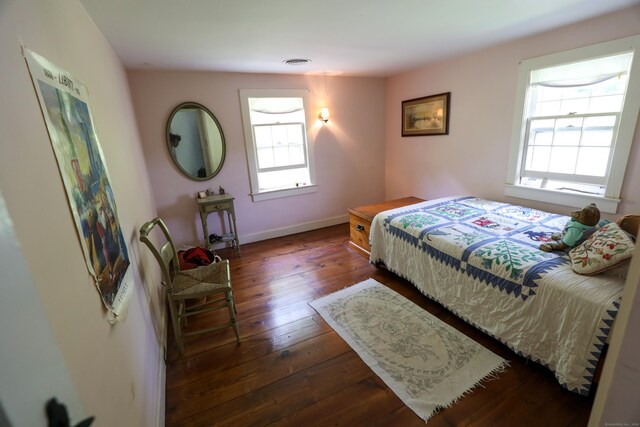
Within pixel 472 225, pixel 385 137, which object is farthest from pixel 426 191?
pixel 472 225

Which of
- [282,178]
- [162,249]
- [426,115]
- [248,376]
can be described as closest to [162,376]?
[248,376]

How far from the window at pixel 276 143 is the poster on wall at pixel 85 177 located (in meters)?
2.40

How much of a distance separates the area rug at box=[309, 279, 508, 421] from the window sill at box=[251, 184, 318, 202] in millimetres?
1843

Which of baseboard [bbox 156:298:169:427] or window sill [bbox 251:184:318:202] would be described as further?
window sill [bbox 251:184:318:202]

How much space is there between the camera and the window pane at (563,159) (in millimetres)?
2500

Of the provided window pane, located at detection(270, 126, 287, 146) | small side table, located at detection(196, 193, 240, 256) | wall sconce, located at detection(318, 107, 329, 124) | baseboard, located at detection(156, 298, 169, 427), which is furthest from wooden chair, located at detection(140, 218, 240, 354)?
wall sconce, located at detection(318, 107, 329, 124)

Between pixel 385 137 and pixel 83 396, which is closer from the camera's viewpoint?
pixel 83 396

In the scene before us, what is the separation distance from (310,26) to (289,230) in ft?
8.86

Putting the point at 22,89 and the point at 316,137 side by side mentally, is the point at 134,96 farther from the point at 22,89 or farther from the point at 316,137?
the point at 22,89

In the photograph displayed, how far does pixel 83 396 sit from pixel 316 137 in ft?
12.2

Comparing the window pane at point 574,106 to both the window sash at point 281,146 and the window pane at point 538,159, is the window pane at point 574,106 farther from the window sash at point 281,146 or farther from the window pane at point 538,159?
the window sash at point 281,146

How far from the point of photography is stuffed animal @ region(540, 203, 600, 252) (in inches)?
70.8

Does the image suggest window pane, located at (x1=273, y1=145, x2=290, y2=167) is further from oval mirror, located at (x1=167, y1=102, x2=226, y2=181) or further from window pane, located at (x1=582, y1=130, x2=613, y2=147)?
window pane, located at (x1=582, y1=130, x2=613, y2=147)

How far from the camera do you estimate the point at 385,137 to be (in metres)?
4.54
